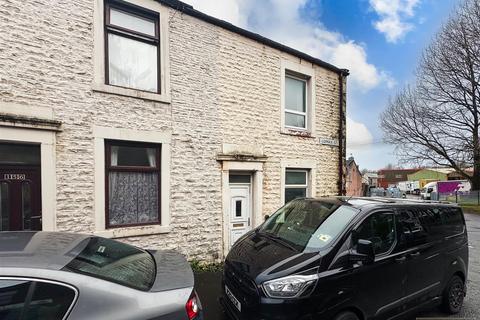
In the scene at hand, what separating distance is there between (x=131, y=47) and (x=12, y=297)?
5651 millimetres

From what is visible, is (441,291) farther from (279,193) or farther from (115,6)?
(115,6)

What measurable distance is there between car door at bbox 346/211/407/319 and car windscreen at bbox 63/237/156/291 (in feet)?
7.51

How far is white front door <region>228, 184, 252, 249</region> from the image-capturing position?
310 inches

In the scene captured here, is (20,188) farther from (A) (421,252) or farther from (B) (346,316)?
(A) (421,252)

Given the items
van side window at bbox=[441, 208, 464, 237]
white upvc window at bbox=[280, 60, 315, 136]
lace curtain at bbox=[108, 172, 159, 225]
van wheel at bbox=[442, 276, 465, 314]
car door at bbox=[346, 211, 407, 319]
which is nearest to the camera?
car door at bbox=[346, 211, 407, 319]

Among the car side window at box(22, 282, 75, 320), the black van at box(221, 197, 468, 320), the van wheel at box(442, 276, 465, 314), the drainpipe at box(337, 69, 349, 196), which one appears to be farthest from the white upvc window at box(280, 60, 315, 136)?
the car side window at box(22, 282, 75, 320)

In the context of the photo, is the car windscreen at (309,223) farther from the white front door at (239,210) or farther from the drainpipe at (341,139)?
the drainpipe at (341,139)

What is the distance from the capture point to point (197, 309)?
2.51 m

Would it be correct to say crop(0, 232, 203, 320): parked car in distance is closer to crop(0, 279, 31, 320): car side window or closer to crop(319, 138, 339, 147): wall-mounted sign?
crop(0, 279, 31, 320): car side window

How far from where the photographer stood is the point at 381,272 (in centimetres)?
373

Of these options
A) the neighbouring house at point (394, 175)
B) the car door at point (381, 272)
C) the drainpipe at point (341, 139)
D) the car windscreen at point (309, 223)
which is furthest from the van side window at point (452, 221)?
the neighbouring house at point (394, 175)

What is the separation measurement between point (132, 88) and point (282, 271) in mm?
4874

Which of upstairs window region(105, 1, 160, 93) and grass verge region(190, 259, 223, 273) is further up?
upstairs window region(105, 1, 160, 93)

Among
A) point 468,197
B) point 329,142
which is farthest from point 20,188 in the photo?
point 468,197
